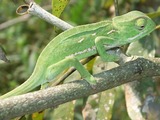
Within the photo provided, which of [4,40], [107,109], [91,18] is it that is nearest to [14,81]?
[4,40]

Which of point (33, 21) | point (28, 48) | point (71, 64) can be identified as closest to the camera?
point (71, 64)

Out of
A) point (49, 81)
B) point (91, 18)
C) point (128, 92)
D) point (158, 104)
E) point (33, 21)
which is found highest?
point (33, 21)

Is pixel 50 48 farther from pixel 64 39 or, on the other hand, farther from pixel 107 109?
pixel 107 109

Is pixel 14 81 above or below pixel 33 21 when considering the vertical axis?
below

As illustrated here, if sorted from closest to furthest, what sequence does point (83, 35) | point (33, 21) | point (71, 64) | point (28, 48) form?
1. point (71, 64)
2. point (83, 35)
3. point (28, 48)
4. point (33, 21)

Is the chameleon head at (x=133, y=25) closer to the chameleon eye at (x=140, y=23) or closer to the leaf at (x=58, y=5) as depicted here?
the chameleon eye at (x=140, y=23)

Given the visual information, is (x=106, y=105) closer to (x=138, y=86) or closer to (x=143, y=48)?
(x=138, y=86)

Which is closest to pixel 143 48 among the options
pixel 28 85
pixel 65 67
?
pixel 65 67

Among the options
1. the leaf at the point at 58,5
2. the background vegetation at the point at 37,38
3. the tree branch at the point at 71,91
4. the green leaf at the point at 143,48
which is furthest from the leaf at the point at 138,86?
the background vegetation at the point at 37,38

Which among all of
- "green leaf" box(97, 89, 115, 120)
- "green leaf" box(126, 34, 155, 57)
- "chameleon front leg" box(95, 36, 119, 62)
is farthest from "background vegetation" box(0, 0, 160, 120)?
"chameleon front leg" box(95, 36, 119, 62)
